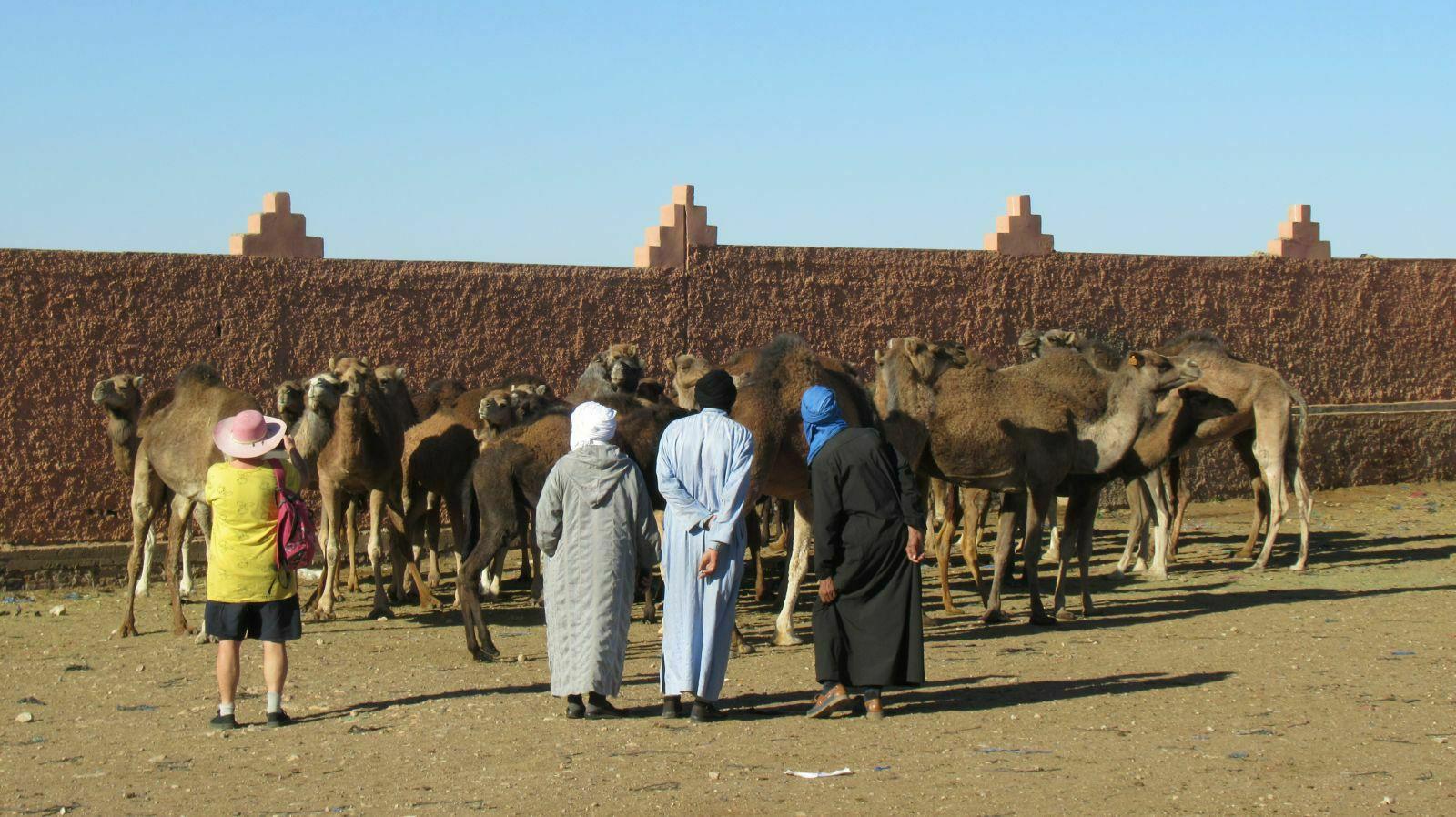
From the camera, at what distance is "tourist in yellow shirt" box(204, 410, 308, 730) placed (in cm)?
865

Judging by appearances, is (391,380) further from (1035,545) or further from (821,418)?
(821,418)

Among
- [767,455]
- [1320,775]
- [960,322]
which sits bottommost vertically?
[1320,775]

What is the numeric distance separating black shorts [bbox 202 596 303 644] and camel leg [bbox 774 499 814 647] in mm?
3611

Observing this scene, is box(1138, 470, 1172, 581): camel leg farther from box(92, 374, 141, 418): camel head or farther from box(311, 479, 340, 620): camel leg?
box(92, 374, 141, 418): camel head

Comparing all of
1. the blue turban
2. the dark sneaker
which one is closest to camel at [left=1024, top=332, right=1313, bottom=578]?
the blue turban

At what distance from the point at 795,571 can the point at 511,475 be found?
1.98 m

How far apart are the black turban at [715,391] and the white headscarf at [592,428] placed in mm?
484

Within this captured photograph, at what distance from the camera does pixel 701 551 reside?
28.5 feet

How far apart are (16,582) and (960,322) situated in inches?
438

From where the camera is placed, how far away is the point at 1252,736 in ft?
27.1

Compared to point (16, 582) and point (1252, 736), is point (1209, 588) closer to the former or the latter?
point (1252, 736)

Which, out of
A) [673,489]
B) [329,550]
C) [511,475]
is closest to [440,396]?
[329,550]

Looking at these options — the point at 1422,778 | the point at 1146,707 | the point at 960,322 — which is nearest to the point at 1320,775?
the point at 1422,778

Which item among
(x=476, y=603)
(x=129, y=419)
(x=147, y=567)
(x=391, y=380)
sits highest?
(x=391, y=380)
